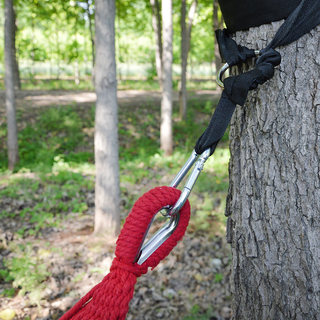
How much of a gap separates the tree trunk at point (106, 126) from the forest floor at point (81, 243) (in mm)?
398

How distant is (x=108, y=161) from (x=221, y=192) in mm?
2649

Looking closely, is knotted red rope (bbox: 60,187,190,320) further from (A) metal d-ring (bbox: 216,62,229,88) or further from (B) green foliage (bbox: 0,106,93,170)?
(B) green foliage (bbox: 0,106,93,170)

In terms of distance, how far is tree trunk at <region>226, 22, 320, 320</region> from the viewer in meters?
1.11

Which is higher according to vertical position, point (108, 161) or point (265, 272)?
point (265, 272)

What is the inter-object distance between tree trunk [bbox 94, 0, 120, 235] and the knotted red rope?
3979mm

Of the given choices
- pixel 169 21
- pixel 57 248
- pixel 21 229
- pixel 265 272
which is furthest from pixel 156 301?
pixel 169 21

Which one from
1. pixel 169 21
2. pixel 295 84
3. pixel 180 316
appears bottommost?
pixel 180 316

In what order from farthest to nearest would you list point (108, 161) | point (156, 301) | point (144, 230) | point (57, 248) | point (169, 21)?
1. point (169, 21)
2. point (108, 161)
3. point (57, 248)
4. point (156, 301)
5. point (144, 230)

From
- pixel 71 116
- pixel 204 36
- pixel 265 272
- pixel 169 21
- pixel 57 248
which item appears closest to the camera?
pixel 265 272

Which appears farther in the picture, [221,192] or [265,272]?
[221,192]

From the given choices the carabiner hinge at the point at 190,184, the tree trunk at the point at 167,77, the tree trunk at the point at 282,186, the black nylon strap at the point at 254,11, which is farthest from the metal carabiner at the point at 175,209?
the tree trunk at the point at 167,77

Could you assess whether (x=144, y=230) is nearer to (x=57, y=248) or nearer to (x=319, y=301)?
(x=319, y=301)

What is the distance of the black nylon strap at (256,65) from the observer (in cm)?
106

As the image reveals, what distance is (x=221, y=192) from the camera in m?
6.69
